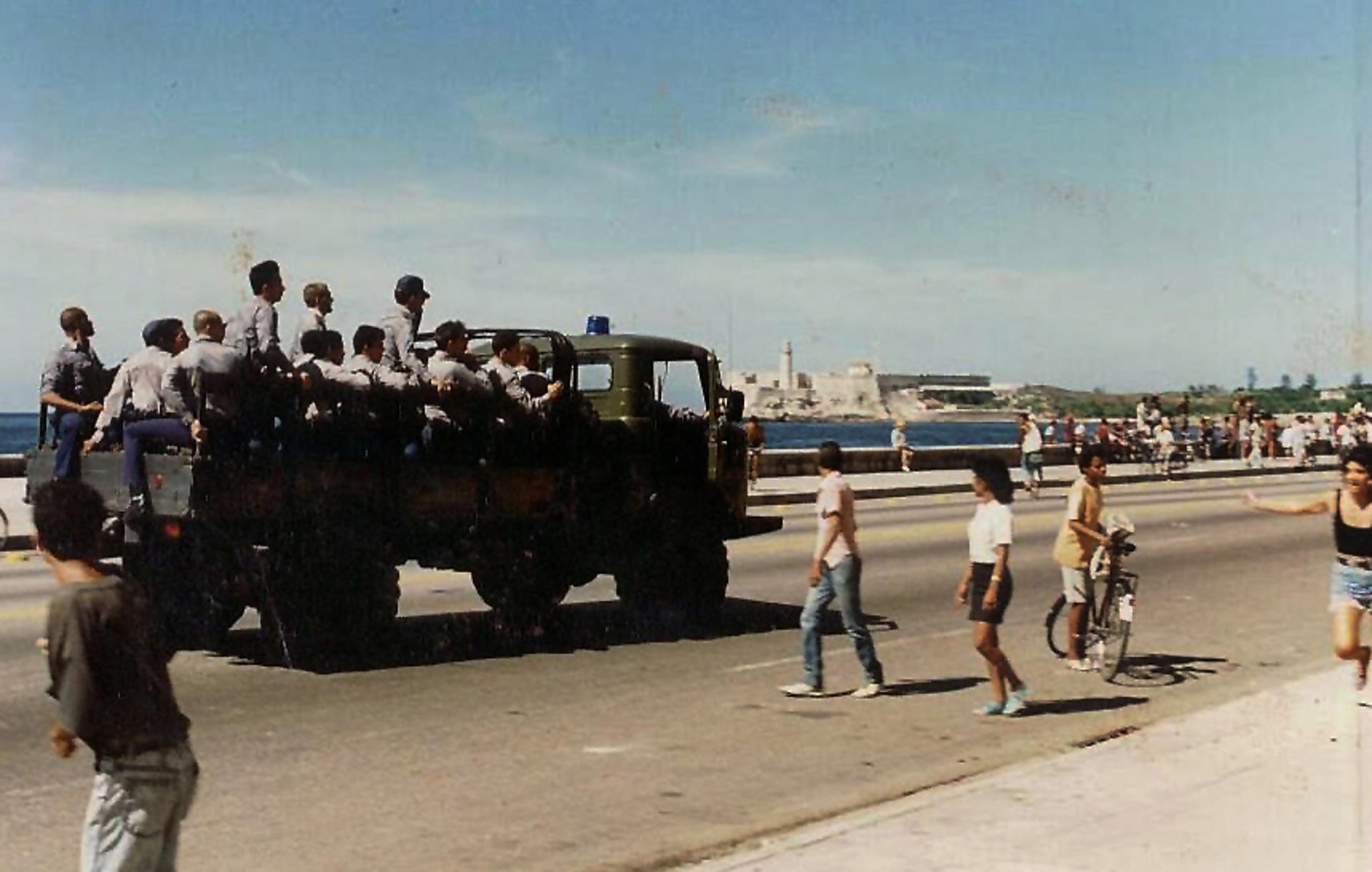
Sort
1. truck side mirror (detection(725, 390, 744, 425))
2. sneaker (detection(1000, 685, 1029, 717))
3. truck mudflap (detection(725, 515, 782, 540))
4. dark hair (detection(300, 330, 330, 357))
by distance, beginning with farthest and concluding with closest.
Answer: truck mudflap (detection(725, 515, 782, 540)), truck side mirror (detection(725, 390, 744, 425)), dark hair (detection(300, 330, 330, 357)), sneaker (detection(1000, 685, 1029, 717))

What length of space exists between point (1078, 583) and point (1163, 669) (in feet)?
3.58

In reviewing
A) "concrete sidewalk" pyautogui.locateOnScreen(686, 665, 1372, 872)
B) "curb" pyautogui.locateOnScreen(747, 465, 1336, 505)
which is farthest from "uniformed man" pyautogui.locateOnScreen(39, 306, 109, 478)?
"curb" pyautogui.locateOnScreen(747, 465, 1336, 505)

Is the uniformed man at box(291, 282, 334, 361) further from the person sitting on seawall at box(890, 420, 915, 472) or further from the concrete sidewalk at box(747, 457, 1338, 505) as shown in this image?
the person sitting on seawall at box(890, 420, 915, 472)

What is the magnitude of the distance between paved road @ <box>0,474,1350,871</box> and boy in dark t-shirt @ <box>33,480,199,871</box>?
8.08 ft

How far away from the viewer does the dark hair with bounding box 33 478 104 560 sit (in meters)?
4.50

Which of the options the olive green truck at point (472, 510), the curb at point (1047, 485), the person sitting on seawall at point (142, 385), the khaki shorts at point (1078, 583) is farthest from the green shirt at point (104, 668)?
the curb at point (1047, 485)

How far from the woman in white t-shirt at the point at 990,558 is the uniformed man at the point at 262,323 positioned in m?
4.74

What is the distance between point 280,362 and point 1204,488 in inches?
1453

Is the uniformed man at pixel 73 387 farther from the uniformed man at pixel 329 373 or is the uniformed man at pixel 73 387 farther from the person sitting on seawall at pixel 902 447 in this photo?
the person sitting on seawall at pixel 902 447

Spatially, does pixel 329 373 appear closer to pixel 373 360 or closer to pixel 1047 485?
pixel 373 360

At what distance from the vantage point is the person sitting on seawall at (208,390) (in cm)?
1106

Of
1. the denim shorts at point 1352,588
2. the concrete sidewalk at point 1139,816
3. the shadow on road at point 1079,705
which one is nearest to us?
the concrete sidewalk at point 1139,816

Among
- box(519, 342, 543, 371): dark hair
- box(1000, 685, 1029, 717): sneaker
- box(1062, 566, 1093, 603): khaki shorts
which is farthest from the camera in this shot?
box(519, 342, 543, 371): dark hair

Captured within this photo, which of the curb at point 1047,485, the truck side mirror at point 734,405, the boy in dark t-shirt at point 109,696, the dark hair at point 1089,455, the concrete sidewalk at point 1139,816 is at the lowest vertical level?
the curb at point 1047,485
